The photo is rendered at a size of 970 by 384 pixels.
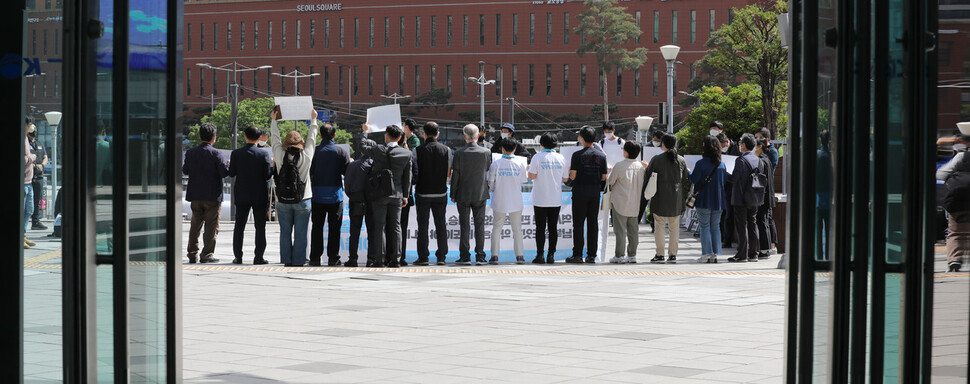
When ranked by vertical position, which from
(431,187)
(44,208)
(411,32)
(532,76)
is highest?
Result: (411,32)

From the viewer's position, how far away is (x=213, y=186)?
1361cm

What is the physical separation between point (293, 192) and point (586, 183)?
3.41 metres

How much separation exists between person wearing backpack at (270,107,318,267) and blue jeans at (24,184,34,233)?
9.42 meters

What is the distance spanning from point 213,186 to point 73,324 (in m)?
9.88

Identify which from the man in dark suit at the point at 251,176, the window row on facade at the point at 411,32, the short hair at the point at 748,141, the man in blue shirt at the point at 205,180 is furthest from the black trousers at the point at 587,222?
the window row on facade at the point at 411,32

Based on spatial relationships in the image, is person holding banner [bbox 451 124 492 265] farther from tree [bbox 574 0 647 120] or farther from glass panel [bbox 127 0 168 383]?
tree [bbox 574 0 647 120]

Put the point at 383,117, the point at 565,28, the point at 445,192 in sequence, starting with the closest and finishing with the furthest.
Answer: the point at 445,192 → the point at 383,117 → the point at 565,28

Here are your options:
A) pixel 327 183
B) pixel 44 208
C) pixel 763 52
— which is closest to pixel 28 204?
pixel 44 208

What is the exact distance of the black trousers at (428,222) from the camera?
46.6 ft

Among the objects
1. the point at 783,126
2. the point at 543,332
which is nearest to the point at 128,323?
the point at 543,332

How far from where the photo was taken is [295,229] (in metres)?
13.7

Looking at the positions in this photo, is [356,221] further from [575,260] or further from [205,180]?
[575,260]

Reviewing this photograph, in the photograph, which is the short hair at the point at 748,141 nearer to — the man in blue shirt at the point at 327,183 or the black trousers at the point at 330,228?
the man in blue shirt at the point at 327,183

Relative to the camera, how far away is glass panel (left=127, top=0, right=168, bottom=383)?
12.7 feet
